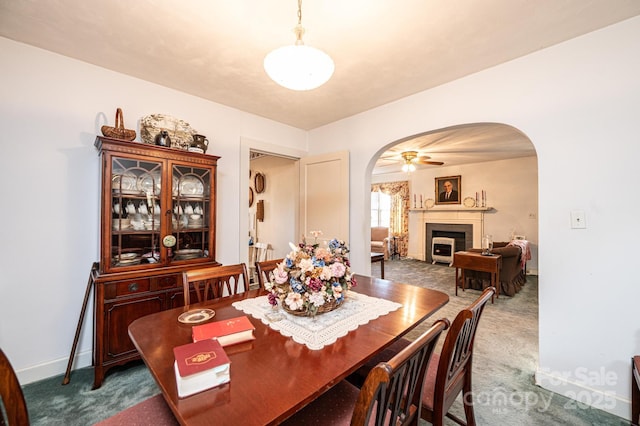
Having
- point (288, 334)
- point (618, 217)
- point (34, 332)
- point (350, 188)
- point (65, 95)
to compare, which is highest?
point (65, 95)

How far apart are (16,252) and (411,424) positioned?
9.43 ft

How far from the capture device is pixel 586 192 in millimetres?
1854

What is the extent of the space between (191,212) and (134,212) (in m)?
0.46

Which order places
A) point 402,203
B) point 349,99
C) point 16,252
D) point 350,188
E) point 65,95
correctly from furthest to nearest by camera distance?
point 402,203 → point 350,188 → point 349,99 → point 65,95 → point 16,252

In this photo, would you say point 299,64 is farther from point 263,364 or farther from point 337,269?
point 263,364

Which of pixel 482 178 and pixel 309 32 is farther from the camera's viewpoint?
pixel 482 178

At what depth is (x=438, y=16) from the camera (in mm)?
1674

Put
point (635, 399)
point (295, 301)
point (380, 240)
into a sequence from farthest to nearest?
point (380, 240)
point (635, 399)
point (295, 301)

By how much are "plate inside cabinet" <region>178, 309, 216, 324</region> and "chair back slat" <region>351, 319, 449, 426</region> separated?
93 centimetres

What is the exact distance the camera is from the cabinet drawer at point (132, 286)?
2.03m

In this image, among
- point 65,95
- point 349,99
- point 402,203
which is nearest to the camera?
point 65,95

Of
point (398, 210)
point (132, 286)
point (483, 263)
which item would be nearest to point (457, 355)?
point (132, 286)

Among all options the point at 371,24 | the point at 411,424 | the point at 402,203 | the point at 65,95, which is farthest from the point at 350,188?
the point at 402,203

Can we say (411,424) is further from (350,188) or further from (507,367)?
(350,188)
